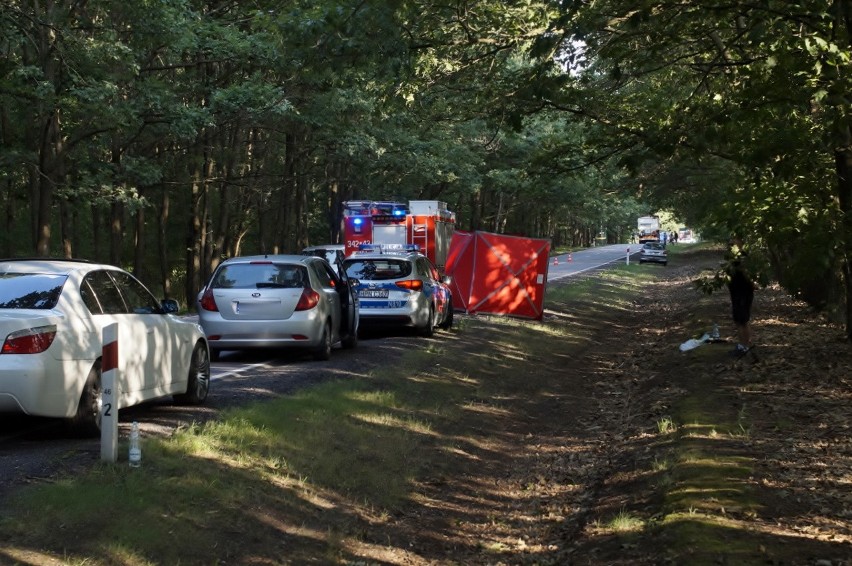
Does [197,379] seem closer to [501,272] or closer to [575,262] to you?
[501,272]

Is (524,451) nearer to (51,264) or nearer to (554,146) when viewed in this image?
(51,264)

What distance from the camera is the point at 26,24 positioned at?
63.8ft

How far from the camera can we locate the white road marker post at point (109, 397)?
7.02 m

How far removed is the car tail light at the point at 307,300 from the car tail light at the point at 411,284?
163 inches

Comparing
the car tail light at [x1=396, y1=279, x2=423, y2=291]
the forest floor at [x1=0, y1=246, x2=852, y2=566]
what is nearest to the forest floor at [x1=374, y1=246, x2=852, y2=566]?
the forest floor at [x1=0, y1=246, x2=852, y2=566]

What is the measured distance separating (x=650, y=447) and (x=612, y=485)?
45.8 inches

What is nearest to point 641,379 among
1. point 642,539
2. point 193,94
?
point 642,539

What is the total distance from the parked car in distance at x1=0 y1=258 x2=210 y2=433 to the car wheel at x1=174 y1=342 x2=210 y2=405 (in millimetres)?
365

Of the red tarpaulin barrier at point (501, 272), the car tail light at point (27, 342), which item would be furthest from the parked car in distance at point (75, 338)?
the red tarpaulin barrier at point (501, 272)

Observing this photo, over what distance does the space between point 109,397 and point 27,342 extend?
887 mm

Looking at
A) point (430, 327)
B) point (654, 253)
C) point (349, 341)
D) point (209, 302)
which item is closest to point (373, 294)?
point (430, 327)

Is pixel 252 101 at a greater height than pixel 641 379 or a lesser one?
greater

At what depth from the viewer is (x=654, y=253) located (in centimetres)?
6481

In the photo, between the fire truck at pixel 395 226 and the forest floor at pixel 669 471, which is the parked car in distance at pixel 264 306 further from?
the fire truck at pixel 395 226
